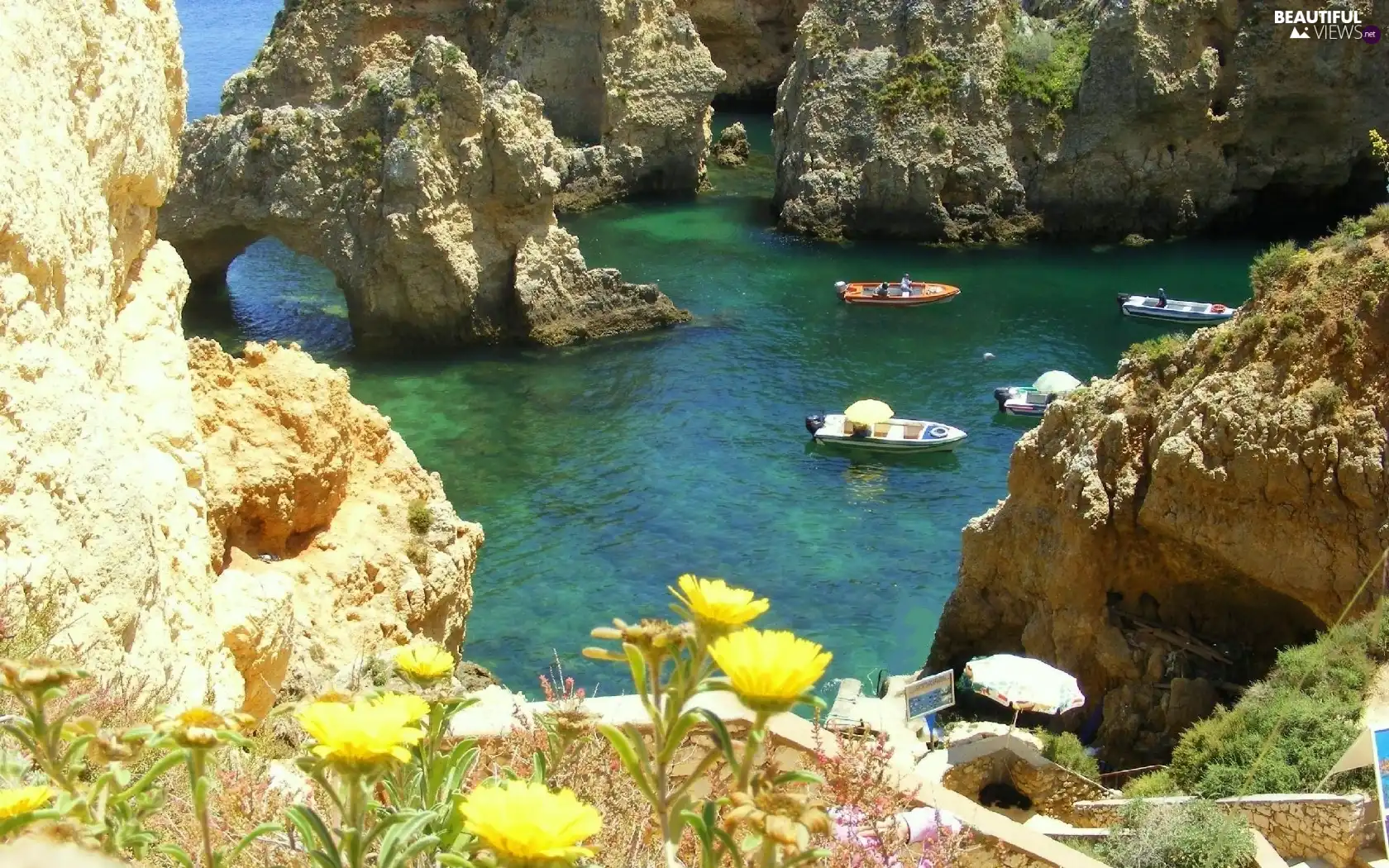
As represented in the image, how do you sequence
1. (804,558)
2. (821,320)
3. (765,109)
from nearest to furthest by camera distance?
(804,558) < (821,320) < (765,109)

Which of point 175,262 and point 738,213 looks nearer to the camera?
point 175,262

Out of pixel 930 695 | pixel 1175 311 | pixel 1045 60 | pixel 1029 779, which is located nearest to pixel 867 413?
pixel 1175 311

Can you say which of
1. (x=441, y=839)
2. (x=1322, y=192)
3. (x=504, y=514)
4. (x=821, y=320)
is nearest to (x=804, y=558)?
(x=504, y=514)

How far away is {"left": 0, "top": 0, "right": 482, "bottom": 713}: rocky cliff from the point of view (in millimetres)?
7121

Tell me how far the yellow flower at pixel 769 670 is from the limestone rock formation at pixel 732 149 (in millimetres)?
56966

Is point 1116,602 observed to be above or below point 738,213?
below

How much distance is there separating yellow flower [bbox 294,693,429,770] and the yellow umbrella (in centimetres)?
2900

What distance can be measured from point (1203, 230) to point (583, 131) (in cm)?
2454

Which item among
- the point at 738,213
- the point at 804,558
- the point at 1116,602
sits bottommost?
the point at 804,558

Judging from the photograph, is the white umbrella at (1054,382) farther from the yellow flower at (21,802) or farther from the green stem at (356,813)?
the yellow flower at (21,802)

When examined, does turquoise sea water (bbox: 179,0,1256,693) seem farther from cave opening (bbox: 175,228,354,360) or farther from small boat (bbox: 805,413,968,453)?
small boat (bbox: 805,413,968,453)

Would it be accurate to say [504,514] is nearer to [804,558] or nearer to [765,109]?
[804,558]

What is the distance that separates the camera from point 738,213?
2021 inches

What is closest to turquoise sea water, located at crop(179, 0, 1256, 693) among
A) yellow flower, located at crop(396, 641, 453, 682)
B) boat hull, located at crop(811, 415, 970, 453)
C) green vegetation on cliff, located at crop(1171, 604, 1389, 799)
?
boat hull, located at crop(811, 415, 970, 453)
